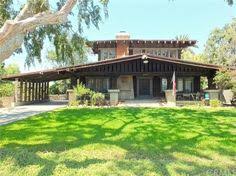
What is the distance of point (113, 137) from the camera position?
1155 cm

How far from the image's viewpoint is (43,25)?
9445 millimetres

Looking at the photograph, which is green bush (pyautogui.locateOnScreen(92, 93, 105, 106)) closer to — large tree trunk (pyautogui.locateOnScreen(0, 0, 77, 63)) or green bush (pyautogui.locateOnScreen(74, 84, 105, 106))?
green bush (pyautogui.locateOnScreen(74, 84, 105, 106))

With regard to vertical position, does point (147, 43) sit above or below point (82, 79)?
above

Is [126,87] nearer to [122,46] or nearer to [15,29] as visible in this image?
[122,46]

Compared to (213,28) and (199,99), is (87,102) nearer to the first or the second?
(199,99)

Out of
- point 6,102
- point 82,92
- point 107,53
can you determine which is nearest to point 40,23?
point 82,92

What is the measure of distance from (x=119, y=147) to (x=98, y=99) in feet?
50.9

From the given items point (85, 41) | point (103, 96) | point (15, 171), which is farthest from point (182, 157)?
point (103, 96)

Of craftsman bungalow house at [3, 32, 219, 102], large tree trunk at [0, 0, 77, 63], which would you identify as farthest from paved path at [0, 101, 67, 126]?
large tree trunk at [0, 0, 77, 63]

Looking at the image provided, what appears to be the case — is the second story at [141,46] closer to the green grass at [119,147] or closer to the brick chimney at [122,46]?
the brick chimney at [122,46]

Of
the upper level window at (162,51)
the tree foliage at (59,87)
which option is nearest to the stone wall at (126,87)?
the upper level window at (162,51)

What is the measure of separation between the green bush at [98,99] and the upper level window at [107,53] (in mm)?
9236

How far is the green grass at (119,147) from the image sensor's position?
774cm

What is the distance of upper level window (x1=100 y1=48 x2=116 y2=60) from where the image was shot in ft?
111
